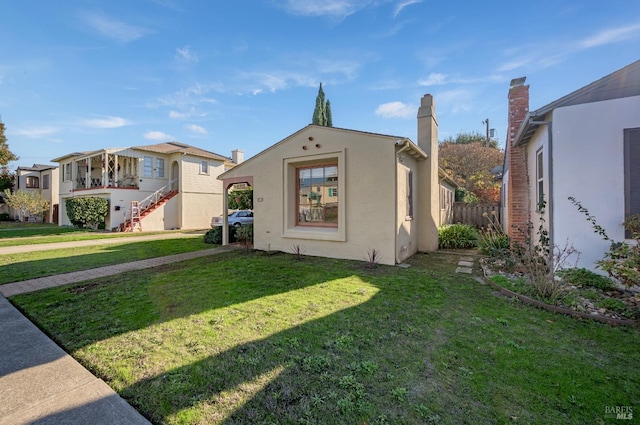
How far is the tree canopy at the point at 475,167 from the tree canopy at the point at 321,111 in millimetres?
12337

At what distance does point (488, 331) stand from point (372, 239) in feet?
15.3

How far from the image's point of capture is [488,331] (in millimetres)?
3865

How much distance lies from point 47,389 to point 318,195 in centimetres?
792

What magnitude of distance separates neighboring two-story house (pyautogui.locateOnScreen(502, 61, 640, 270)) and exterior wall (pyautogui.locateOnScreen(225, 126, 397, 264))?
3590mm

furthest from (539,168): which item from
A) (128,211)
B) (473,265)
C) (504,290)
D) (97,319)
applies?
(128,211)

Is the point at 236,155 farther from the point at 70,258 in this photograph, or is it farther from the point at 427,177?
the point at 427,177

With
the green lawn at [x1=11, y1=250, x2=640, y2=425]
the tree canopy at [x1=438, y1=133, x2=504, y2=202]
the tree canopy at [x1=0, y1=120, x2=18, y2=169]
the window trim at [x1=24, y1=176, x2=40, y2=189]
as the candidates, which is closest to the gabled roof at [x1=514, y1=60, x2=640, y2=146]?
the green lawn at [x1=11, y1=250, x2=640, y2=425]

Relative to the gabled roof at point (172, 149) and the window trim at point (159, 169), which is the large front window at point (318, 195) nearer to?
the gabled roof at point (172, 149)

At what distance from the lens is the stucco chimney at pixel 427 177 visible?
9891 mm

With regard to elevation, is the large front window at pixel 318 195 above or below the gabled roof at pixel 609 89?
below

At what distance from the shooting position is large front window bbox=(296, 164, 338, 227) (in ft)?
30.7

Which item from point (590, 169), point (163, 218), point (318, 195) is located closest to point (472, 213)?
point (318, 195)

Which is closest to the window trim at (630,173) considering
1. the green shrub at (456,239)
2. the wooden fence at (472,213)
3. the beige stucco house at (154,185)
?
the green shrub at (456,239)

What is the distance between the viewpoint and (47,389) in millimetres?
2584
